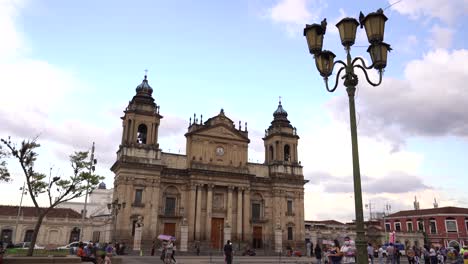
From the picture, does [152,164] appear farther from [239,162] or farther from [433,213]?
[433,213]

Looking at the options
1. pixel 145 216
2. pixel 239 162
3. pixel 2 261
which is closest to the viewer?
pixel 2 261

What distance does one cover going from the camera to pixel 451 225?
204 feet

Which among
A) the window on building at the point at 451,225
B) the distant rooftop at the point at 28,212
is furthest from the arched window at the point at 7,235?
the window on building at the point at 451,225

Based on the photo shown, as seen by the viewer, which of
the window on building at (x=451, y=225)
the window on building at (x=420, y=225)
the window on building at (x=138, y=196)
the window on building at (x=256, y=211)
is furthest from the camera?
the window on building at (x=420, y=225)

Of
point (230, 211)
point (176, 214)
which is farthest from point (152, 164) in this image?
point (230, 211)

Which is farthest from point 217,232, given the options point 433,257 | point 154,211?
point 433,257

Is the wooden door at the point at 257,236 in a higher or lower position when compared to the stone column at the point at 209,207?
lower

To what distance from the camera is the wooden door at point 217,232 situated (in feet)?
139

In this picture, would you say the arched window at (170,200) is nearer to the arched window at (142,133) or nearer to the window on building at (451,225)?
the arched window at (142,133)

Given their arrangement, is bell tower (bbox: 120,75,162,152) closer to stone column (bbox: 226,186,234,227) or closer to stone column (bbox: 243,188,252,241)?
stone column (bbox: 226,186,234,227)

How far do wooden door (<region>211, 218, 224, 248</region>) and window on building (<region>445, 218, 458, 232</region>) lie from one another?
41.2 metres

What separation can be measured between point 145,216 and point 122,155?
273 inches

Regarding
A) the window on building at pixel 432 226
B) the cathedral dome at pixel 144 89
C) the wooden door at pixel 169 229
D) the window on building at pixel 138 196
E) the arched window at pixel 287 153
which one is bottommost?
the wooden door at pixel 169 229

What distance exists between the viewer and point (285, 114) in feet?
175
